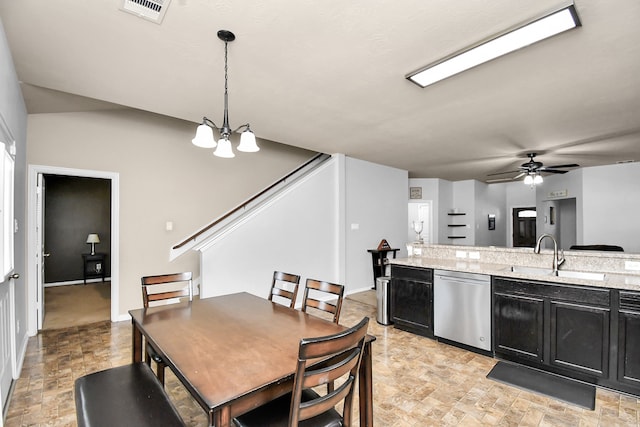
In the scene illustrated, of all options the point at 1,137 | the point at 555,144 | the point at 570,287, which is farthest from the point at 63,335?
the point at 555,144

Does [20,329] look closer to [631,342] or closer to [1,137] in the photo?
[1,137]

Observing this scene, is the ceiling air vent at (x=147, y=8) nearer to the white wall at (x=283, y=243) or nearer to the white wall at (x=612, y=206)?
the white wall at (x=283, y=243)

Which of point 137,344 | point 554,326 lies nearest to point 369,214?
point 554,326

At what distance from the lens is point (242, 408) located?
1.23 m

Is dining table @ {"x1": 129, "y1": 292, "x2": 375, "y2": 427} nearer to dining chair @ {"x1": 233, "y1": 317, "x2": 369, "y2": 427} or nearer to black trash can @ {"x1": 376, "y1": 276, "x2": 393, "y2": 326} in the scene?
dining chair @ {"x1": 233, "y1": 317, "x2": 369, "y2": 427}

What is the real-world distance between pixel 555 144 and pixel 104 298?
8.19 metres

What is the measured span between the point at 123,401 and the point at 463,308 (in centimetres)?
315

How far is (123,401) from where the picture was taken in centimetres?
158

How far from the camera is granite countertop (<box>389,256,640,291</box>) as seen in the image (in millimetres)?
2539

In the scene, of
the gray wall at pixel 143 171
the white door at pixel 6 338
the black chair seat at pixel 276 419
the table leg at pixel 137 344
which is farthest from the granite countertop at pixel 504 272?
the white door at pixel 6 338

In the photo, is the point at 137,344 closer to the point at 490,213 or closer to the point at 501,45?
the point at 501,45

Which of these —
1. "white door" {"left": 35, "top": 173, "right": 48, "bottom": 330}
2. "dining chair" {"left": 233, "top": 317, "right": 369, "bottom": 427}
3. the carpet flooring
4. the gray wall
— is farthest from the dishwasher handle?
"white door" {"left": 35, "top": 173, "right": 48, "bottom": 330}

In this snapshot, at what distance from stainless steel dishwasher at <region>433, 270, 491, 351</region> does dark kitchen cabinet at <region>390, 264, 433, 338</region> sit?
3.1 inches

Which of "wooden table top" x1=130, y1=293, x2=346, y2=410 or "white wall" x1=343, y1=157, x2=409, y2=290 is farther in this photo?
"white wall" x1=343, y1=157, x2=409, y2=290
